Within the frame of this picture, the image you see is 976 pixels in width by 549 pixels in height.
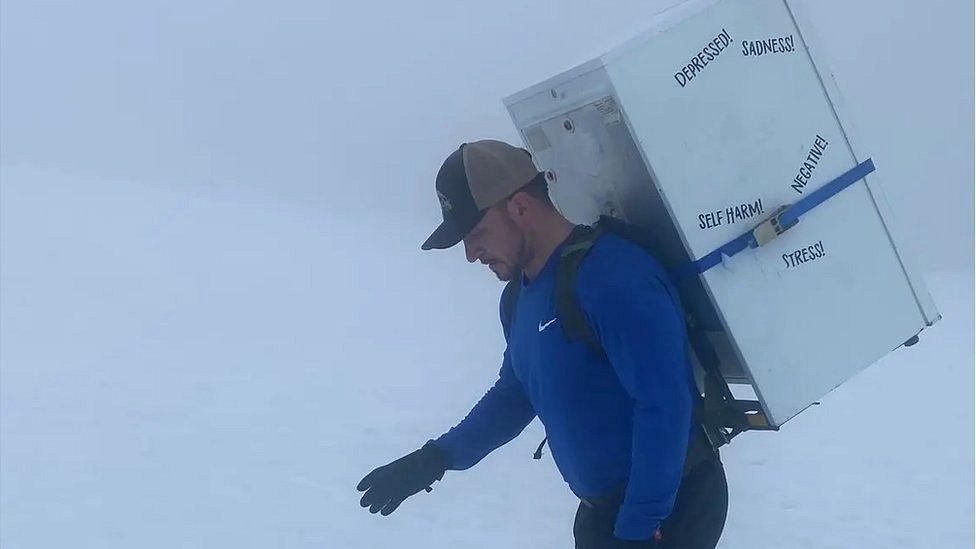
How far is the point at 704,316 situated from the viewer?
7.59ft

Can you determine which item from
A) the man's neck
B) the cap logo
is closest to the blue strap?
the man's neck

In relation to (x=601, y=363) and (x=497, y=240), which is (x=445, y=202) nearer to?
(x=497, y=240)

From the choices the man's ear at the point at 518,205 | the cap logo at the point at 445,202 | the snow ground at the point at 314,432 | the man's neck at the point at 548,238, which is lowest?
the snow ground at the point at 314,432

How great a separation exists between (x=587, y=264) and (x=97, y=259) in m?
14.2

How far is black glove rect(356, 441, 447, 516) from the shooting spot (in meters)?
2.68

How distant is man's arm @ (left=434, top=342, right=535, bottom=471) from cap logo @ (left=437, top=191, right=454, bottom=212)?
55cm

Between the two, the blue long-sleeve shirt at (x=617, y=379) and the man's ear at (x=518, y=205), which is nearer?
the blue long-sleeve shirt at (x=617, y=379)

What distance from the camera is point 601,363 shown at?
217cm

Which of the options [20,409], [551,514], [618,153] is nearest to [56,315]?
[20,409]

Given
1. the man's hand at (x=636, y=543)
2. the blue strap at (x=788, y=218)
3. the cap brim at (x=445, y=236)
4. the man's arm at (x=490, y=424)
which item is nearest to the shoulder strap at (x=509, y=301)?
the man's arm at (x=490, y=424)

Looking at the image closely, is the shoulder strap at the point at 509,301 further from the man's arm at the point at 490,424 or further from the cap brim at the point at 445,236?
the cap brim at the point at 445,236

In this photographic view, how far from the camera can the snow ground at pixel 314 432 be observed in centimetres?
485

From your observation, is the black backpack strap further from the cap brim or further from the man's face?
the cap brim

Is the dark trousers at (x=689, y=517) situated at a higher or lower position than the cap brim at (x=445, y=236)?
lower
